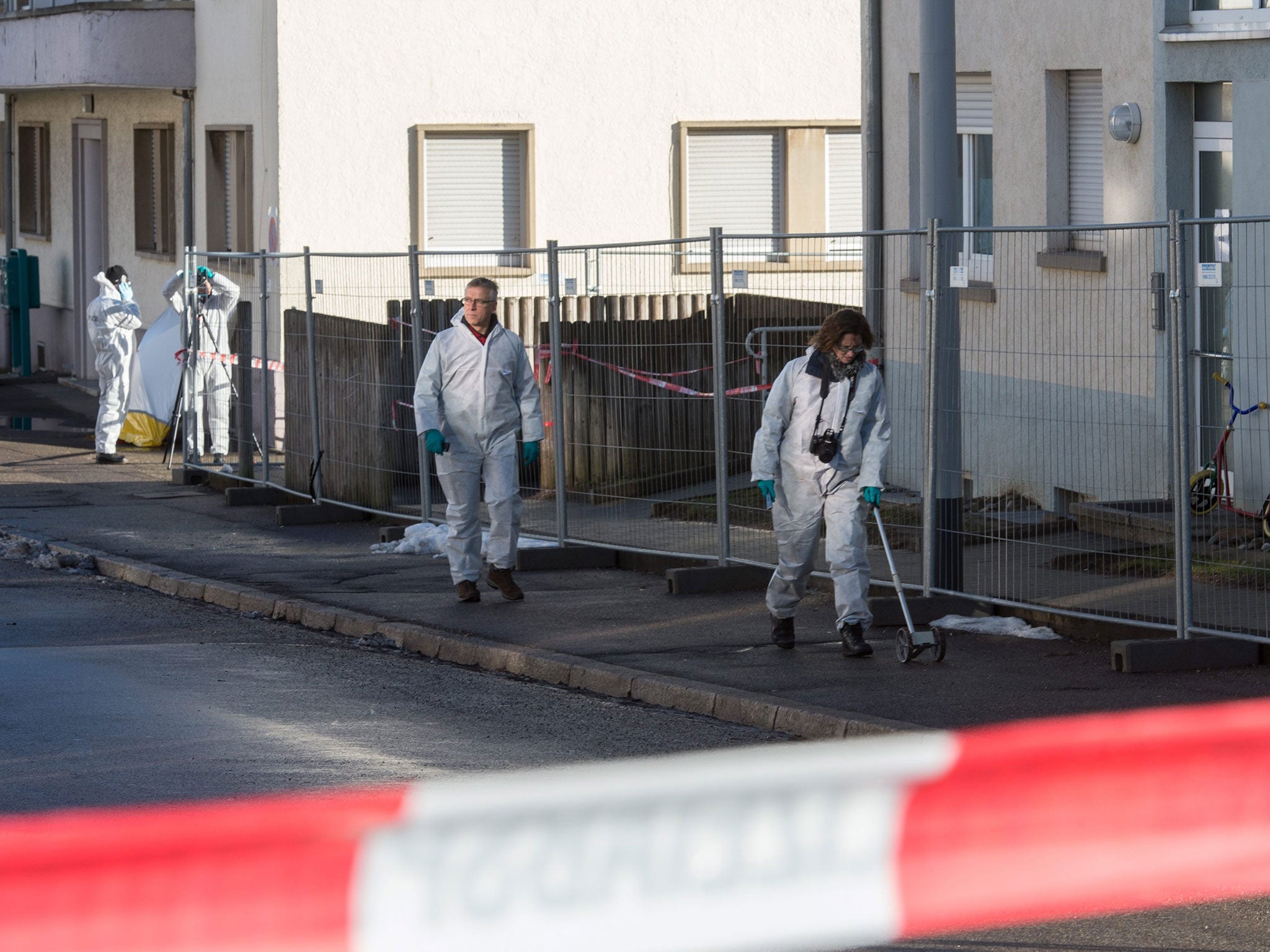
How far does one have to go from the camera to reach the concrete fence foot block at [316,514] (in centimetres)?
1616

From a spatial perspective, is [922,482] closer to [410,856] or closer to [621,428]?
[621,428]

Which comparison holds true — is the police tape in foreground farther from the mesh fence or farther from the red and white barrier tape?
the red and white barrier tape

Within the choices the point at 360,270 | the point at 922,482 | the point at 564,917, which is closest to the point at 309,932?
the point at 564,917

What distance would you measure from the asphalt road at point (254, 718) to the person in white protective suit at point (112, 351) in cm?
921

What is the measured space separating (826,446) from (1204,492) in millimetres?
1754

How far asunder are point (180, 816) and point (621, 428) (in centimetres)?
1054

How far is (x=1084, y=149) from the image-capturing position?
15.0m

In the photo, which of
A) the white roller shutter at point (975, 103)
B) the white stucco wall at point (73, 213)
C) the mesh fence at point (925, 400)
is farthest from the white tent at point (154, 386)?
the white roller shutter at point (975, 103)

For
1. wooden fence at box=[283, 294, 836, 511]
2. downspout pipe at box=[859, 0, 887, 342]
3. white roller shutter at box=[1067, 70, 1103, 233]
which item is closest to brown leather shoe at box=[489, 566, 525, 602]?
wooden fence at box=[283, 294, 836, 511]

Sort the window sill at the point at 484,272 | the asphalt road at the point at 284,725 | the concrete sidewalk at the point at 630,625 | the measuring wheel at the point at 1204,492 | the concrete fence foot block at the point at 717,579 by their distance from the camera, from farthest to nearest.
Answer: the window sill at the point at 484,272 → the concrete fence foot block at the point at 717,579 → the measuring wheel at the point at 1204,492 → the concrete sidewalk at the point at 630,625 → the asphalt road at the point at 284,725

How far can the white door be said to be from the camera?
3000cm

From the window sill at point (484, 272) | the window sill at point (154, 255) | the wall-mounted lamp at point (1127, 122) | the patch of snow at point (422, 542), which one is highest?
the wall-mounted lamp at point (1127, 122)

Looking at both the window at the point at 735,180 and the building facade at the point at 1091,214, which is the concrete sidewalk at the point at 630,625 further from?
the window at the point at 735,180

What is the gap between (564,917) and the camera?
279cm
